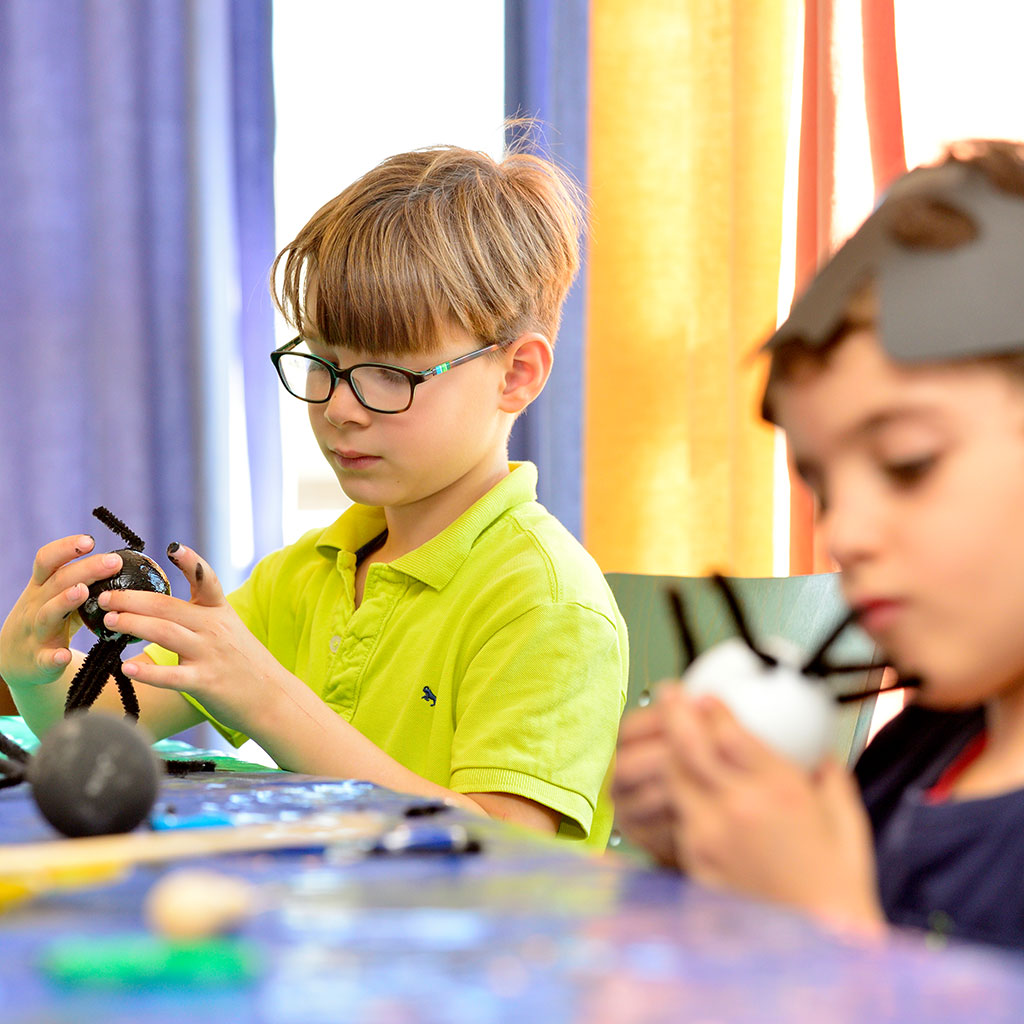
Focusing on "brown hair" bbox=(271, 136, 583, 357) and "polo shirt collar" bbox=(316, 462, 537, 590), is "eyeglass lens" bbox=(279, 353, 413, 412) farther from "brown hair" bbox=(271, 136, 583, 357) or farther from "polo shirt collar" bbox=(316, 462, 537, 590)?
"polo shirt collar" bbox=(316, 462, 537, 590)

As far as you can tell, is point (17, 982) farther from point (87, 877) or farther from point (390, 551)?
point (390, 551)

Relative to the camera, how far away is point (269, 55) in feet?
7.48

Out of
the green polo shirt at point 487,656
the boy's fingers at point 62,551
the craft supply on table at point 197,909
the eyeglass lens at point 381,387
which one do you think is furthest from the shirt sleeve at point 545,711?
the craft supply on table at point 197,909

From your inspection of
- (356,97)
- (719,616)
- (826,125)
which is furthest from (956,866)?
(356,97)

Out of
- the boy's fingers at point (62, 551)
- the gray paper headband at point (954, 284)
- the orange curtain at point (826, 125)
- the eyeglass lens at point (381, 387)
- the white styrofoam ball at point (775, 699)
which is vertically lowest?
the boy's fingers at point (62, 551)

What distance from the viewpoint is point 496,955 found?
39 centimetres

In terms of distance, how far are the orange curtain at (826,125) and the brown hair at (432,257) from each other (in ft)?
3.06

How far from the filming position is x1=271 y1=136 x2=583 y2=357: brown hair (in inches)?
47.3

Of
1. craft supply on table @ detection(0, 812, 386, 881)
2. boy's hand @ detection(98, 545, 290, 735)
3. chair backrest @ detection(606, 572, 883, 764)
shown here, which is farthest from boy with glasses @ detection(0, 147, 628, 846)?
craft supply on table @ detection(0, 812, 386, 881)

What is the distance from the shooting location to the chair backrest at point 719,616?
4.52 ft

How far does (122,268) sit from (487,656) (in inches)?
55.4

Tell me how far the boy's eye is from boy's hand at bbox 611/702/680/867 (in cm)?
15

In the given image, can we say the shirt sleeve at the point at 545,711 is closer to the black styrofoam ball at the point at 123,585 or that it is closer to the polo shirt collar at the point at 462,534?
the polo shirt collar at the point at 462,534

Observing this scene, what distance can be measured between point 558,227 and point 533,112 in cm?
104
